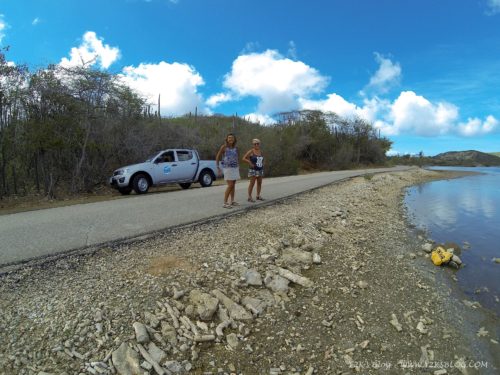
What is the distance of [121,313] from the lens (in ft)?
13.3

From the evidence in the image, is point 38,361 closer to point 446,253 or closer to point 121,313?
point 121,313

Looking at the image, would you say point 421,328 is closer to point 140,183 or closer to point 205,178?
point 140,183

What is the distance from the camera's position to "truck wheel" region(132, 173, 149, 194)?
46.0 feet

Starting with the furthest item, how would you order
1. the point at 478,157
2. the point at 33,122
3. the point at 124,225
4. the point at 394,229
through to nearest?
1. the point at 478,157
2. the point at 33,122
3. the point at 394,229
4. the point at 124,225

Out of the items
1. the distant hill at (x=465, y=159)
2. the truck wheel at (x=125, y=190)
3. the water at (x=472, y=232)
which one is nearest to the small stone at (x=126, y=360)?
the water at (x=472, y=232)

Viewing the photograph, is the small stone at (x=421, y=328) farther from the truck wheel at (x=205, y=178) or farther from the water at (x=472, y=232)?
the truck wheel at (x=205, y=178)

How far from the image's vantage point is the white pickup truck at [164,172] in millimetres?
14008

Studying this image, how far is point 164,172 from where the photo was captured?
15.0 m

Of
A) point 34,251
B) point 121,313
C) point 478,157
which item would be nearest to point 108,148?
point 34,251

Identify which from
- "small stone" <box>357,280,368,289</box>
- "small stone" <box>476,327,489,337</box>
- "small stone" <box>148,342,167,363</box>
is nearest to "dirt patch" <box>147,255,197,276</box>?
"small stone" <box>148,342,167,363</box>

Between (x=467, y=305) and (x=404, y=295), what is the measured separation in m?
0.97

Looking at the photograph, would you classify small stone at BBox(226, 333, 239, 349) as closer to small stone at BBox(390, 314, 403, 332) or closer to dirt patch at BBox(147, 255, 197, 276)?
dirt patch at BBox(147, 255, 197, 276)

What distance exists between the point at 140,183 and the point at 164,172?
1219 millimetres

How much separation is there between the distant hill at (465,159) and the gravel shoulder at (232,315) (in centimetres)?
→ 10092
